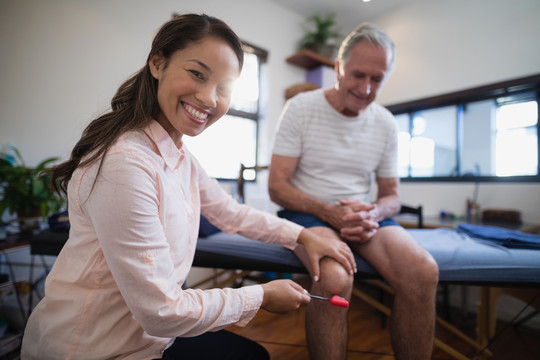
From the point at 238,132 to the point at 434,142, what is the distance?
2.08 meters

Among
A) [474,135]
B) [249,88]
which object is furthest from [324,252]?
[249,88]

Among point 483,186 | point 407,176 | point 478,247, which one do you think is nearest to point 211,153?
Result: point 407,176

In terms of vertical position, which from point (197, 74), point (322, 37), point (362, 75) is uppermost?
point (322, 37)

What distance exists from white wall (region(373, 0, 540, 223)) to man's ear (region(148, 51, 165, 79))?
273cm

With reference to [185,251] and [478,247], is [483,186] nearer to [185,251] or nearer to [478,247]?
[478,247]

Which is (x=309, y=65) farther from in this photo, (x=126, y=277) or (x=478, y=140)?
(x=126, y=277)

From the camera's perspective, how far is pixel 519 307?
2.07 m

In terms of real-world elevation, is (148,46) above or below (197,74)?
above

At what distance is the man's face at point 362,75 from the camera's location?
1.20 meters

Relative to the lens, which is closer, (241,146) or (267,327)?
(267,327)

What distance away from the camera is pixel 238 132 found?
3113 millimetres

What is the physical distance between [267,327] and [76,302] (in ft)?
4.86

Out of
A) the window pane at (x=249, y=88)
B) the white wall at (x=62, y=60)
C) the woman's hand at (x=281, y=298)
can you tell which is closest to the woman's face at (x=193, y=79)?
the woman's hand at (x=281, y=298)

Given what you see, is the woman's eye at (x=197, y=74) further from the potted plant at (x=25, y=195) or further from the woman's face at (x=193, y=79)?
the potted plant at (x=25, y=195)
